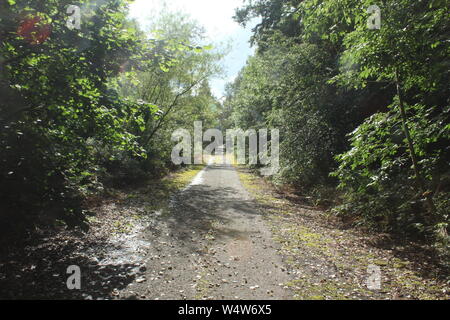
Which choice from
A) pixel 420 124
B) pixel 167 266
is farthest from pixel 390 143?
pixel 167 266

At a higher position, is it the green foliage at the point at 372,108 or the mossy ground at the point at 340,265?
the green foliage at the point at 372,108

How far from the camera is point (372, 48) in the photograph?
5.84m

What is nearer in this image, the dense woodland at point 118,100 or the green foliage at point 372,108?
the dense woodland at point 118,100

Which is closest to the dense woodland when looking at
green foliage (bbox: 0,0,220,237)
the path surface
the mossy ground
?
green foliage (bbox: 0,0,220,237)

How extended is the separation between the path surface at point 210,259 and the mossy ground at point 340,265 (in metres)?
0.39

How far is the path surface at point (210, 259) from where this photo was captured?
509 cm

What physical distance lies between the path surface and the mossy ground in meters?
0.39

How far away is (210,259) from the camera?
648 centimetres

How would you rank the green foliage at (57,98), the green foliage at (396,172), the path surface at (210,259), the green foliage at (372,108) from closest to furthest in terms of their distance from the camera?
the green foliage at (57,98)
the path surface at (210,259)
the green foliage at (372,108)
the green foliage at (396,172)

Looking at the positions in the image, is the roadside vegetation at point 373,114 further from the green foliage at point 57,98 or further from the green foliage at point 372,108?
the green foliage at point 57,98

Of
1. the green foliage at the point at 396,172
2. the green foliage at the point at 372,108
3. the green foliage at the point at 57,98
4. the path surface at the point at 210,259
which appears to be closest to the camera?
the green foliage at the point at 57,98

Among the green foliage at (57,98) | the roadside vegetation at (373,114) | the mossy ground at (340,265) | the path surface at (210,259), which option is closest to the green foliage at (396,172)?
the roadside vegetation at (373,114)

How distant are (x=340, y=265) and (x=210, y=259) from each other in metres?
2.77
